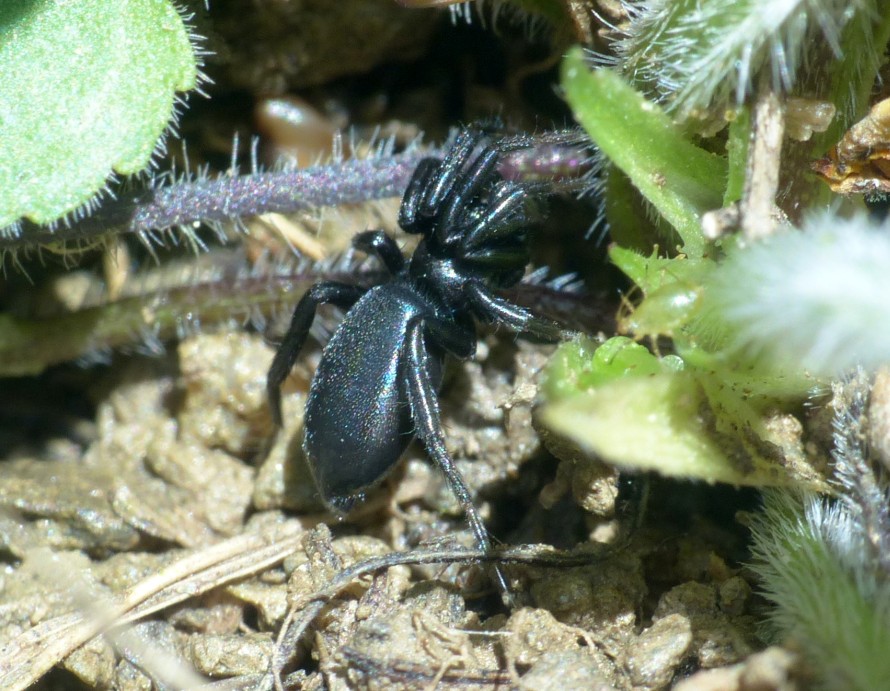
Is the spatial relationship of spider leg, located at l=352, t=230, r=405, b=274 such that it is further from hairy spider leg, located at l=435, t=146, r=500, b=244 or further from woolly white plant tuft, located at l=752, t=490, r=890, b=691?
woolly white plant tuft, located at l=752, t=490, r=890, b=691

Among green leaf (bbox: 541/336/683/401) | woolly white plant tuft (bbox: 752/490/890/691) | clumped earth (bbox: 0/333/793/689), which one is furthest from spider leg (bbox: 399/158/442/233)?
woolly white plant tuft (bbox: 752/490/890/691)

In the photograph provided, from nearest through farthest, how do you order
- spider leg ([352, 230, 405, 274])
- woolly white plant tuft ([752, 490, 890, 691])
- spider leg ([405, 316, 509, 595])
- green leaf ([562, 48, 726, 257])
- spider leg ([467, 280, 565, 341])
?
woolly white plant tuft ([752, 490, 890, 691]) < green leaf ([562, 48, 726, 257]) < spider leg ([405, 316, 509, 595]) < spider leg ([467, 280, 565, 341]) < spider leg ([352, 230, 405, 274])

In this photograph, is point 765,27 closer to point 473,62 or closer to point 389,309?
point 389,309

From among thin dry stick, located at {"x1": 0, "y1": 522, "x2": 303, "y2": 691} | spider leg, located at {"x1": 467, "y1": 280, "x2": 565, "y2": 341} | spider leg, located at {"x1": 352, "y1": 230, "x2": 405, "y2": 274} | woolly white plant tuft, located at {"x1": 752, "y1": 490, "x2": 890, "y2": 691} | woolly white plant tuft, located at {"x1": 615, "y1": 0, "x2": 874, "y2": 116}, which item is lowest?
thin dry stick, located at {"x1": 0, "y1": 522, "x2": 303, "y2": 691}

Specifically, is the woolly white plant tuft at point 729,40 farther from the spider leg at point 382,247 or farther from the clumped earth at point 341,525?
the spider leg at point 382,247

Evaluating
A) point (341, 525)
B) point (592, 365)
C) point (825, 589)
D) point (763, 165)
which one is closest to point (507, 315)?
point (592, 365)

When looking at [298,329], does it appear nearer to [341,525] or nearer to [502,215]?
[341,525]
